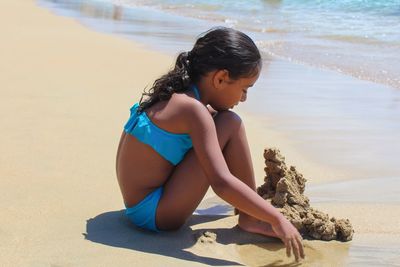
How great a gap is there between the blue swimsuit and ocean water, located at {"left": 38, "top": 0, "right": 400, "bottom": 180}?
136cm

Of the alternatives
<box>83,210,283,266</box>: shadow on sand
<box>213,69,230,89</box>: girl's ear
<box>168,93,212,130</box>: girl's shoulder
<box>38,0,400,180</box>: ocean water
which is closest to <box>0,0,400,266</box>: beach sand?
<box>83,210,283,266</box>: shadow on sand

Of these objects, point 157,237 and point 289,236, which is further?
point 157,237

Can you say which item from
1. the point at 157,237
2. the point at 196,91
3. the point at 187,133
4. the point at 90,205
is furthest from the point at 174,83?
the point at 90,205

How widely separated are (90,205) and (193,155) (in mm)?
623

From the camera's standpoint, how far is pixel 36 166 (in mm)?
3422

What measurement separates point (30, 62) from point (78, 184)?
132 inches

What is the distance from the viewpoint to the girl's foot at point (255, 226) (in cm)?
272

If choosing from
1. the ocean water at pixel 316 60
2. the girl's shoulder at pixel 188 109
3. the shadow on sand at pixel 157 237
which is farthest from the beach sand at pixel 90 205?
the girl's shoulder at pixel 188 109

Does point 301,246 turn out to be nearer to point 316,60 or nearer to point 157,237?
point 157,237

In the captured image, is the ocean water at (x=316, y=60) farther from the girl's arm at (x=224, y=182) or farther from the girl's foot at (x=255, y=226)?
the girl's arm at (x=224, y=182)

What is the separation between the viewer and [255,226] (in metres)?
2.75

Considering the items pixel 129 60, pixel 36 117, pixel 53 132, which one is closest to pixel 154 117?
pixel 53 132

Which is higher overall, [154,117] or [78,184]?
[154,117]

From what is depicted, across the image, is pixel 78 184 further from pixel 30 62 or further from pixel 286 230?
pixel 30 62
